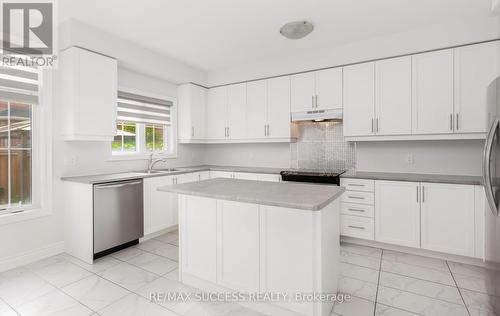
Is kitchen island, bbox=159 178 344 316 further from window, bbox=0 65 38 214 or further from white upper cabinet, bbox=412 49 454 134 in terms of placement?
window, bbox=0 65 38 214

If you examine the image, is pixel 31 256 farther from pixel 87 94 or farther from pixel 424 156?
pixel 424 156

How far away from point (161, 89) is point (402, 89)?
139 inches

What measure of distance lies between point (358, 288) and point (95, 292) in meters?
2.27

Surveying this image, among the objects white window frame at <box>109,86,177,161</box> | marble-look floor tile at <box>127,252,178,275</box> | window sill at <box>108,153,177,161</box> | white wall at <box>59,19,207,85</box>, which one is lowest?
marble-look floor tile at <box>127,252,178,275</box>

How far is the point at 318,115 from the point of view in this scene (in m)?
3.71

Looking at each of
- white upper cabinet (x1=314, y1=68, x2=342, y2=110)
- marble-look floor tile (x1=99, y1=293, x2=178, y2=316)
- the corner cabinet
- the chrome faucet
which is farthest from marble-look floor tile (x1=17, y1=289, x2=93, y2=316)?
white upper cabinet (x1=314, y1=68, x2=342, y2=110)

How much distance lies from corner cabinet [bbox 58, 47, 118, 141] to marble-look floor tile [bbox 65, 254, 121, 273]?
1330 mm

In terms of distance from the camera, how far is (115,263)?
2.77 metres

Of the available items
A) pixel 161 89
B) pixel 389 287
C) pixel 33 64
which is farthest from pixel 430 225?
pixel 33 64

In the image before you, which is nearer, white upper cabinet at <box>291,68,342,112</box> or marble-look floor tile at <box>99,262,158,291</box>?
marble-look floor tile at <box>99,262,158,291</box>

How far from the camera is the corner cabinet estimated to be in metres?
2.87

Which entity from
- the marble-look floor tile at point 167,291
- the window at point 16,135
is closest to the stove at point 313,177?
the marble-look floor tile at point 167,291

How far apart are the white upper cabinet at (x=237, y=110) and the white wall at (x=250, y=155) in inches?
15.6

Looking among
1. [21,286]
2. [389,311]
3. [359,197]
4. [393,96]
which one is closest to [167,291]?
[21,286]
